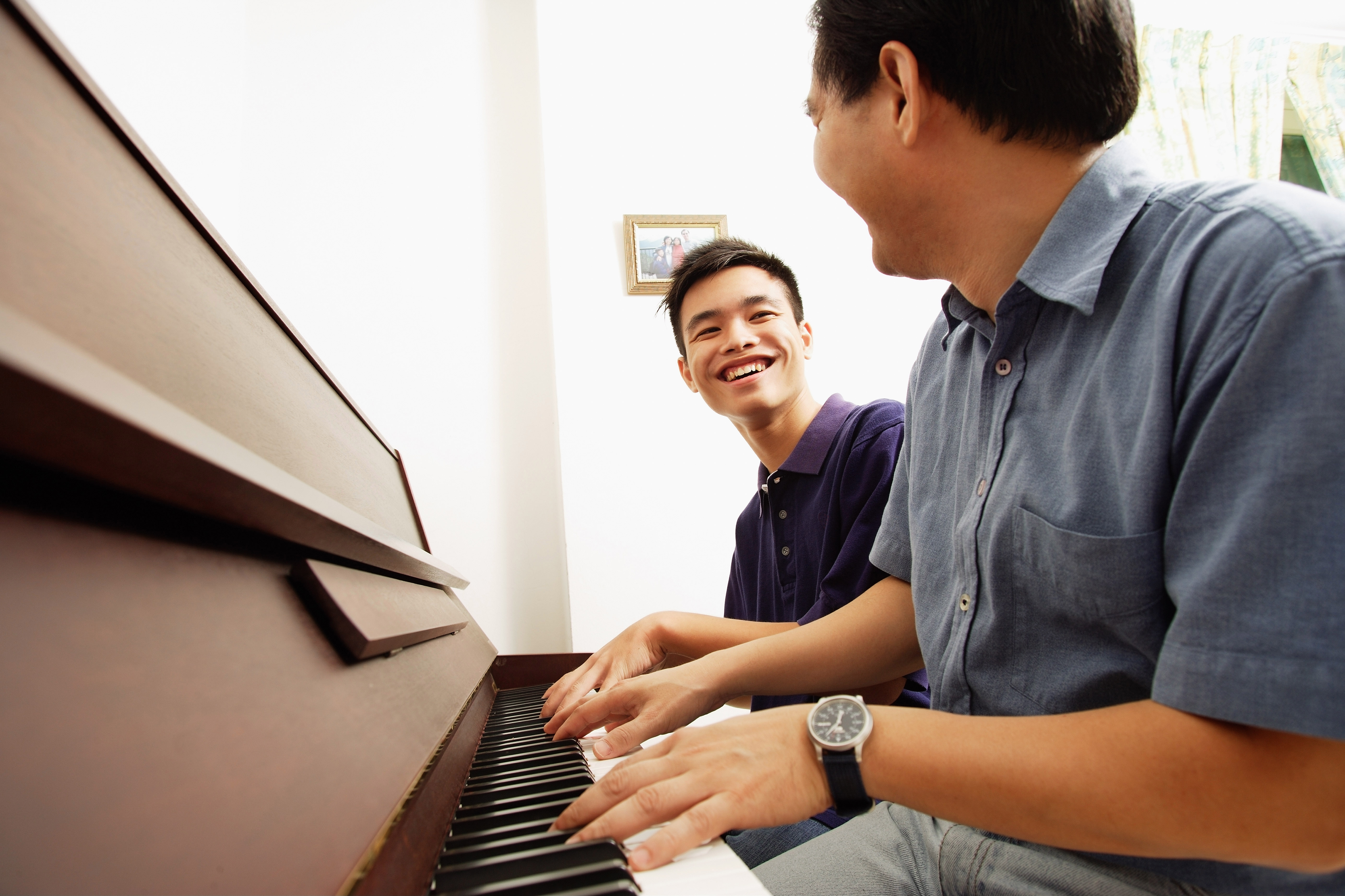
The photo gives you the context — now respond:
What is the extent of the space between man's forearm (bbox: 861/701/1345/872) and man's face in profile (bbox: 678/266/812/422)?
115cm

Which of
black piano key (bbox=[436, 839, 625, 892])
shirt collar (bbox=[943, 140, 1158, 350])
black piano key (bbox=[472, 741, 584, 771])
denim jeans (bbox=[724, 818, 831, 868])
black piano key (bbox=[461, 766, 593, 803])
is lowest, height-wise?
denim jeans (bbox=[724, 818, 831, 868])

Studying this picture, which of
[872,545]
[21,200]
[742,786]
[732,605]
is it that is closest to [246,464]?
[21,200]

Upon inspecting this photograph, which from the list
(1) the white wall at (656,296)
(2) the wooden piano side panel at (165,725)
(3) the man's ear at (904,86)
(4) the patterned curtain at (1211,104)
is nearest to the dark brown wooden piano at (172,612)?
(2) the wooden piano side panel at (165,725)

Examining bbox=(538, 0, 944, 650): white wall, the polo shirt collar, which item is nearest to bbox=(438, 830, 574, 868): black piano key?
the polo shirt collar

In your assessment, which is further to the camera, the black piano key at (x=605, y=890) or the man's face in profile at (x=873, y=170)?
the man's face in profile at (x=873, y=170)

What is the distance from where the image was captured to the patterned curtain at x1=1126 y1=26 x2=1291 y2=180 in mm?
3285

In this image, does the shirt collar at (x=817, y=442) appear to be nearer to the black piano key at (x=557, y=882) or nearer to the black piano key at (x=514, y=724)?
the black piano key at (x=514, y=724)

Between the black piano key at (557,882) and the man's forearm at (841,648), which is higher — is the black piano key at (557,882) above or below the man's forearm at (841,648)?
above

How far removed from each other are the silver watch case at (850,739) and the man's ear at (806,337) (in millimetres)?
1288

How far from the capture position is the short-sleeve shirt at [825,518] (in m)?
1.34

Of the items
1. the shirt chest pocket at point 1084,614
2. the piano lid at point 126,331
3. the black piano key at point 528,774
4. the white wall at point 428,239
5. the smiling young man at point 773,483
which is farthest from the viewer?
the white wall at point 428,239

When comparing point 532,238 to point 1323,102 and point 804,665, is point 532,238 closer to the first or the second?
point 804,665

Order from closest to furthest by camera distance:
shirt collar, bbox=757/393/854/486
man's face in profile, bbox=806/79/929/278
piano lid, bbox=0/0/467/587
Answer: piano lid, bbox=0/0/467/587, man's face in profile, bbox=806/79/929/278, shirt collar, bbox=757/393/854/486

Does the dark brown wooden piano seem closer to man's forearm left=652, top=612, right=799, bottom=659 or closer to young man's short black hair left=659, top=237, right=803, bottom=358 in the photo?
man's forearm left=652, top=612, right=799, bottom=659
